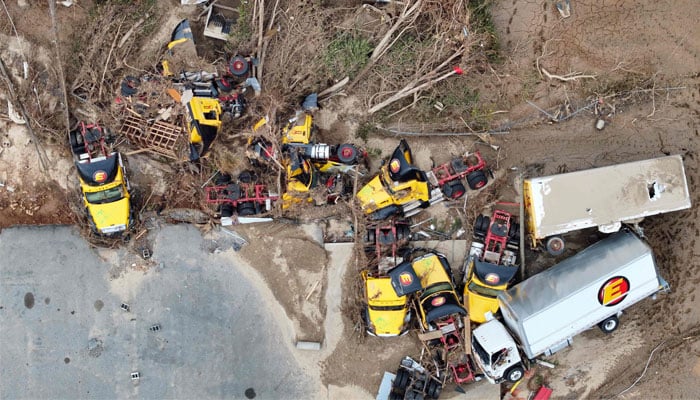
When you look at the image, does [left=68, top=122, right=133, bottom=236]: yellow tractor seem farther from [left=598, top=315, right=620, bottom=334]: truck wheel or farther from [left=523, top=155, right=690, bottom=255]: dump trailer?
[left=598, top=315, right=620, bottom=334]: truck wheel

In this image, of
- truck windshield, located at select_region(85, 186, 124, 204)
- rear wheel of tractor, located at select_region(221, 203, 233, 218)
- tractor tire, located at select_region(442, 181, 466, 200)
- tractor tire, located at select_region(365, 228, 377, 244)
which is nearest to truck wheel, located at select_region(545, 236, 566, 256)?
tractor tire, located at select_region(442, 181, 466, 200)

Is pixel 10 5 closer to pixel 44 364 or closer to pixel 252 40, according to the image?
pixel 252 40

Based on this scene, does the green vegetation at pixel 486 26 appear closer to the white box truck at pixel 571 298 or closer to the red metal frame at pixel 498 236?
the red metal frame at pixel 498 236

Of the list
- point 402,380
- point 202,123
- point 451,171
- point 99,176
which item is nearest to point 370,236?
point 451,171

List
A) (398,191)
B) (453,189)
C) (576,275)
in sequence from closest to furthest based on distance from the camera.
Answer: (576,275) < (398,191) < (453,189)

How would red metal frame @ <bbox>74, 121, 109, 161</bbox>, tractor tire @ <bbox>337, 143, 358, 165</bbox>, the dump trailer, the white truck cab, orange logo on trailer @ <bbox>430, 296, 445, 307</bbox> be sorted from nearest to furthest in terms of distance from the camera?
the dump trailer, the white truck cab, orange logo on trailer @ <bbox>430, 296, 445, 307</bbox>, tractor tire @ <bbox>337, 143, 358, 165</bbox>, red metal frame @ <bbox>74, 121, 109, 161</bbox>

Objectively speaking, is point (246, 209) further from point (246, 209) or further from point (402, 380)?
point (402, 380)
